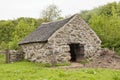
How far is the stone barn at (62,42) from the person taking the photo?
27.2 meters

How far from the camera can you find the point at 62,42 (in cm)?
2762

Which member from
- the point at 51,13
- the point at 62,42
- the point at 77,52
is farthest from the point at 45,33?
the point at 51,13

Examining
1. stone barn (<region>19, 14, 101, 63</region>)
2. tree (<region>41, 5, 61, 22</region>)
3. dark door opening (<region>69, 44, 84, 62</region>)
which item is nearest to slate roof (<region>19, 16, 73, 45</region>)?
stone barn (<region>19, 14, 101, 63</region>)

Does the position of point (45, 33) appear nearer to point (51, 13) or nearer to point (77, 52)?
point (77, 52)

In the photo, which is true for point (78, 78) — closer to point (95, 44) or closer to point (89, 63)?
point (89, 63)

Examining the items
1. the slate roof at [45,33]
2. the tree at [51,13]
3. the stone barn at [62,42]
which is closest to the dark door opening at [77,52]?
the stone barn at [62,42]

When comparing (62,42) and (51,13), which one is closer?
(62,42)

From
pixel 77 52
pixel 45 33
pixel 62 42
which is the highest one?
pixel 45 33

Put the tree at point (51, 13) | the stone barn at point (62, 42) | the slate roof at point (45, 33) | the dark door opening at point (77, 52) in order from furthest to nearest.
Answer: the tree at point (51, 13) → the dark door opening at point (77, 52) → the slate roof at point (45, 33) → the stone barn at point (62, 42)

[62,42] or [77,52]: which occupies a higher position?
[62,42]

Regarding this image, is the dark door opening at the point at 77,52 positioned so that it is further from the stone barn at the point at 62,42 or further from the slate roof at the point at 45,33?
the slate roof at the point at 45,33

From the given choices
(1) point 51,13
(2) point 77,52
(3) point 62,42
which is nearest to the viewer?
(3) point 62,42

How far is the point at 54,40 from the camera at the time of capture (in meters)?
27.2

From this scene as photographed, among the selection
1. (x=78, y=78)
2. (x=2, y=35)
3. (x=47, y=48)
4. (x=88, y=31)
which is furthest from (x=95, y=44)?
(x=2, y=35)
